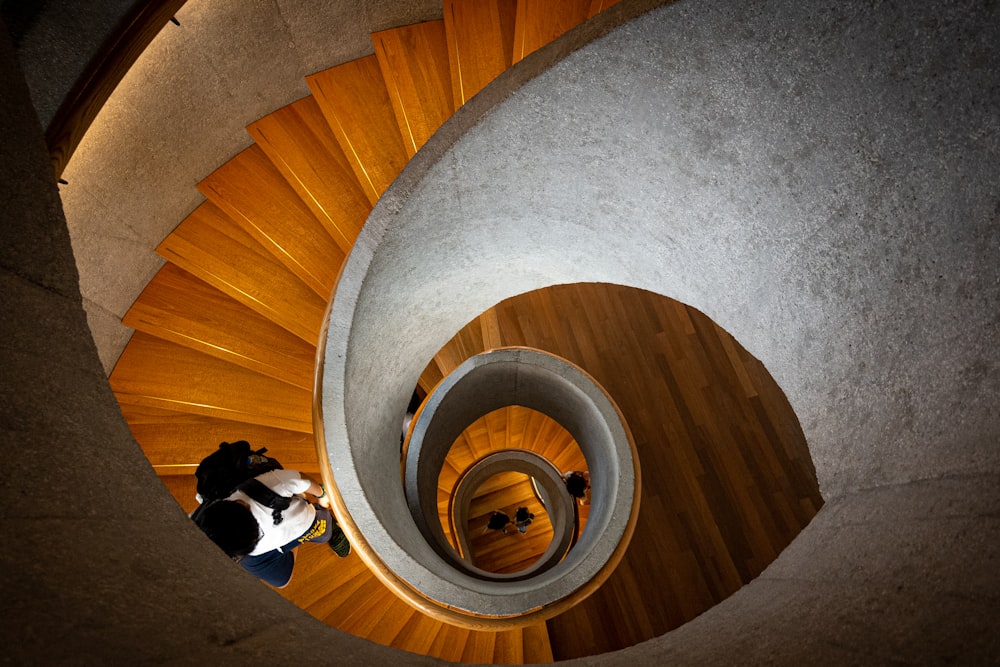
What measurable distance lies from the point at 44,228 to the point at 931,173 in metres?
2.05

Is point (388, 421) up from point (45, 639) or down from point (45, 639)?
up

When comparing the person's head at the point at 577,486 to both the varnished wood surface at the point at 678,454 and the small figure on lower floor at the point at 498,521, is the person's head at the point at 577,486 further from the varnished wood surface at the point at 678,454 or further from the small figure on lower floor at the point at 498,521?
the small figure on lower floor at the point at 498,521

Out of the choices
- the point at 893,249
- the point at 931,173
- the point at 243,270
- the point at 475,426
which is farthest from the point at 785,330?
the point at 475,426

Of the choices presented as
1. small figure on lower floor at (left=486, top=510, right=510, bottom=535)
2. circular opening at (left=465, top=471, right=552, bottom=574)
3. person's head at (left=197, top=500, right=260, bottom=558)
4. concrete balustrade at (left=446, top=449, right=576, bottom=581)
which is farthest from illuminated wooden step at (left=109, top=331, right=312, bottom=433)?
circular opening at (left=465, top=471, right=552, bottom=574)

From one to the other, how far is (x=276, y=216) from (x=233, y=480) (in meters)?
1.72

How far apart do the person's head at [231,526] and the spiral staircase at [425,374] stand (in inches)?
34.0

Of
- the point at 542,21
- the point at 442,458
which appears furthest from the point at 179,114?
the point at 442,458

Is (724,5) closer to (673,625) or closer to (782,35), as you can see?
(782,35)

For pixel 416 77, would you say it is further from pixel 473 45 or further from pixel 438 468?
pixel 438 468

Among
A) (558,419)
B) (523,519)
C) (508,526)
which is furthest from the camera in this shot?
(508,526)

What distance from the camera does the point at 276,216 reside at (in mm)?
3379

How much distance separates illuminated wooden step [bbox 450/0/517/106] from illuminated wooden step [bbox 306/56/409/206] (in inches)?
20.9

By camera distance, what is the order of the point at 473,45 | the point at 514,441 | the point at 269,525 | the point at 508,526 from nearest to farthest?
the point at 269,525 → the point at 473,45 → the point at 514,441 → the point at 508,526

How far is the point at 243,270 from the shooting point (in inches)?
132
